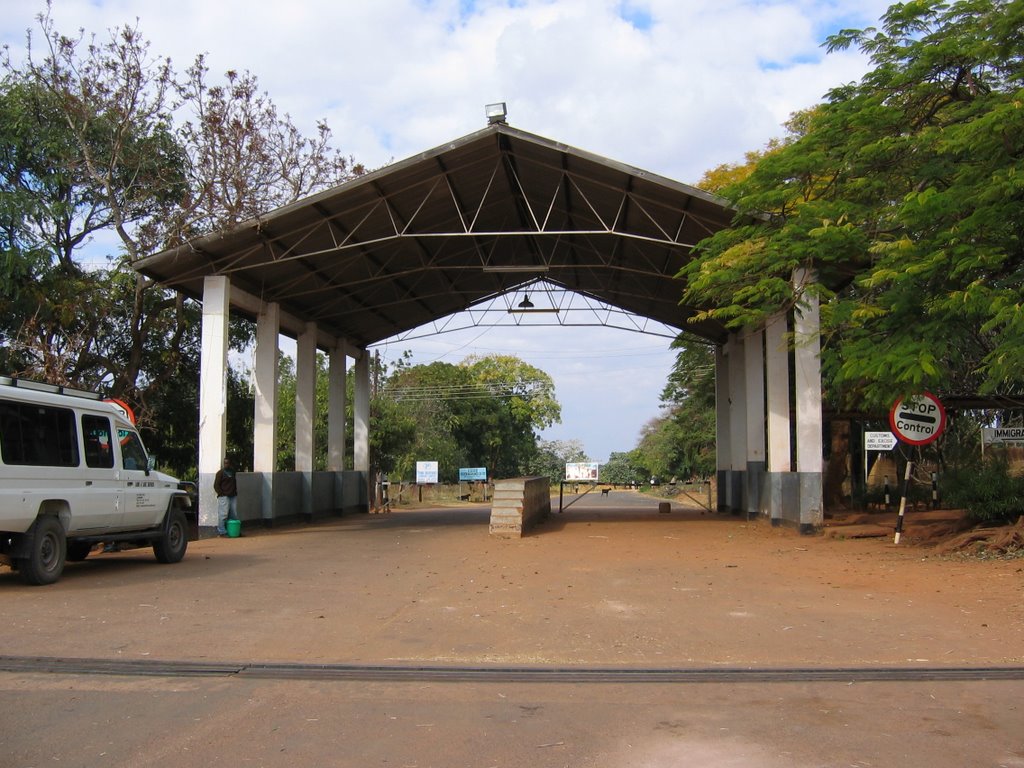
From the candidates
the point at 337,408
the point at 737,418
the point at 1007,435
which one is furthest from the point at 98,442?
the point at 737,418

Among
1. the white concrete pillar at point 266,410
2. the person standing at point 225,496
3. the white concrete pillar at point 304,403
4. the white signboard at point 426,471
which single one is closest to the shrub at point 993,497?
the person standing at point 225,496

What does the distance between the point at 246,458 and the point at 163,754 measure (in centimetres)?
2833

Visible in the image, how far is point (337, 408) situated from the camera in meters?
30.5

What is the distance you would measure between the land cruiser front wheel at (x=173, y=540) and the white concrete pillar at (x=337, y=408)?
14986 mm

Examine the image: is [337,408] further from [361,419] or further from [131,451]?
[131,451]

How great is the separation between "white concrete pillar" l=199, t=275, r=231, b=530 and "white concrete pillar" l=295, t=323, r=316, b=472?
234 inches

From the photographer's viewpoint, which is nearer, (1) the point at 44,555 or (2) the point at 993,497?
(1) the point at 44,555

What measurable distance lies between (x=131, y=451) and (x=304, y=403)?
13421 millimetres

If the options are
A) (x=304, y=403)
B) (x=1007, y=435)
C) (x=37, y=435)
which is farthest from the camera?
(x=304, y=403)

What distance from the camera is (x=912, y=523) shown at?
18.8 m

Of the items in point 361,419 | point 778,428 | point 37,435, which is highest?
point 361,419

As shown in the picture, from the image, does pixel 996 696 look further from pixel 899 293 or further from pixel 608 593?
pixel 899 293

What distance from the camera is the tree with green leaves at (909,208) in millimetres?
12477

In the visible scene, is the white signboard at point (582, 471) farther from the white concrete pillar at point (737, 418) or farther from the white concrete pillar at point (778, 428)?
the white concrete pillar at point (778, 428)
